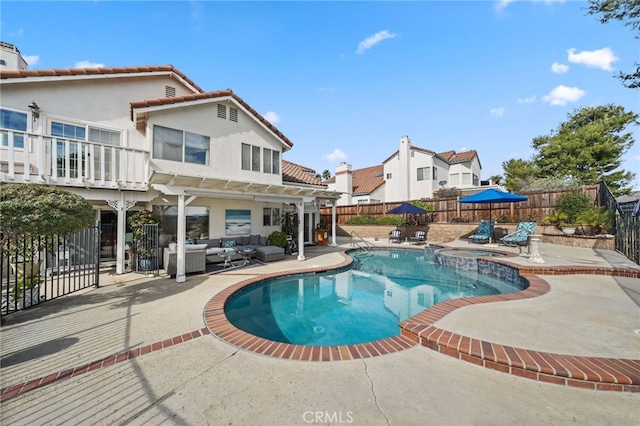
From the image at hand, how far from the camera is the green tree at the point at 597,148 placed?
2141cm

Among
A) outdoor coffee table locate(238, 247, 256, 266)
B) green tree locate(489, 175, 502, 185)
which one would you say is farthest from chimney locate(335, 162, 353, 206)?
green tree locate(489, 175, 502, 185)

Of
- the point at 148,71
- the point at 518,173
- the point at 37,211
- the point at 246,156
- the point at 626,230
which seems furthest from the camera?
the point at 518,173

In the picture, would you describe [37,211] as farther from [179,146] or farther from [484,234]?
[484,234]

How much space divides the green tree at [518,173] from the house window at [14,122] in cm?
3252

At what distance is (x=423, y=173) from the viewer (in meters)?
26.8

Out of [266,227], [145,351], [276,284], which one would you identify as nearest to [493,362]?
[145,351]

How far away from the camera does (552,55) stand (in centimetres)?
1121

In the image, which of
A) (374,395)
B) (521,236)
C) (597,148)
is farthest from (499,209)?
(374,395)

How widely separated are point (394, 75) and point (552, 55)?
7036mm

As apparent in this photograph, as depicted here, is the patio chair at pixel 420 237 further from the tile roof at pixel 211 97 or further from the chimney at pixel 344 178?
the chimney at pixel 344 178

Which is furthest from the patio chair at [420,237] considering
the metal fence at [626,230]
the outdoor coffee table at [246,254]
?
the outdoor coffee table at [246,254]

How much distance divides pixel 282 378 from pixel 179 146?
10.4m

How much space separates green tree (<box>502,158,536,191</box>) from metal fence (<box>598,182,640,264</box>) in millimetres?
12826

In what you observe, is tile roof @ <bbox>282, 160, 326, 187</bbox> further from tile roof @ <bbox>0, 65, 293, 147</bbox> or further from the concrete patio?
the concrete patio
